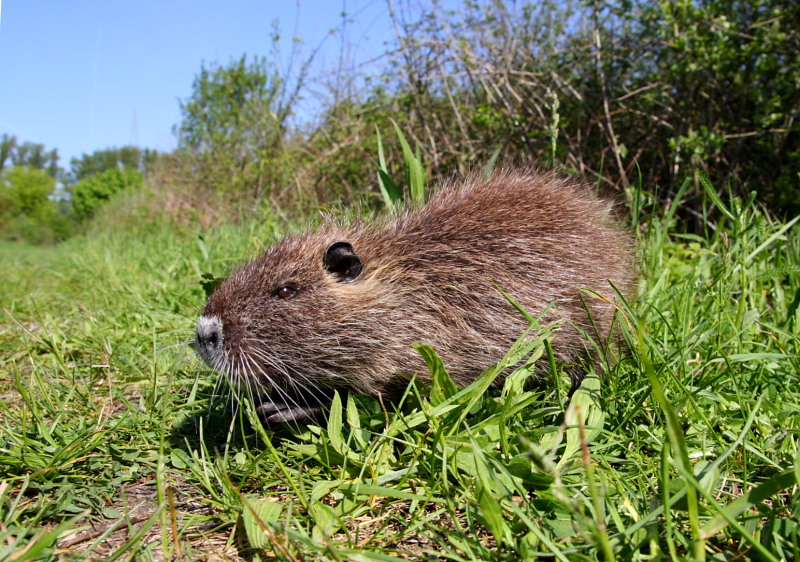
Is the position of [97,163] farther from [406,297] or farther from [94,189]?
[406,297]

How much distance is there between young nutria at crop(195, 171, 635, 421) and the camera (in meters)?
2.24

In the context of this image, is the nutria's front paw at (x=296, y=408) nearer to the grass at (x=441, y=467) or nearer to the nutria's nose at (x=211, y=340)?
the grass at (x=441, y=467)

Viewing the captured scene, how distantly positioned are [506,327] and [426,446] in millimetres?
735

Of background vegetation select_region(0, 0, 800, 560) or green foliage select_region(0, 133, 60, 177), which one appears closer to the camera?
background vegetation select_region(0, 0, 800, 560)

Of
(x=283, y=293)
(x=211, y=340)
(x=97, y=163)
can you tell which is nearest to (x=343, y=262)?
(x=283, y=293)

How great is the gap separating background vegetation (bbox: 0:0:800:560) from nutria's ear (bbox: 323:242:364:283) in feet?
1.87

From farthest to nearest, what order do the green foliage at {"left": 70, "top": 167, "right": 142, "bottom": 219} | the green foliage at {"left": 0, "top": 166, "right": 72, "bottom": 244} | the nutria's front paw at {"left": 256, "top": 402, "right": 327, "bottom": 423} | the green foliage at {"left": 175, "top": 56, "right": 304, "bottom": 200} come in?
1. the green foliage at {"left": 70, "top": 167, "right": 142, "bottom": 219}
2. the green foliage at {"left": 0, "top": 166, "right": 72, "bottom": 244}
3. the green foliage at {"left": 175, "top": 56, "right": 304, "bottom": 200}
4. the nutria's front paw at {"left": 256, "top": 402, "right": 327, "bottom": 423}

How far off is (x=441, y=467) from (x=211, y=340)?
1.09 metres

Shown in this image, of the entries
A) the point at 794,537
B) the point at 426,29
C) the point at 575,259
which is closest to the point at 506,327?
the point at 575,259

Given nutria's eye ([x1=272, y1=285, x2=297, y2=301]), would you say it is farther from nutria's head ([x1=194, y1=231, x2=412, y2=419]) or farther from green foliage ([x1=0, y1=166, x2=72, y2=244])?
green foliage ([x1=0, y1=166, x2=72, y2=244])

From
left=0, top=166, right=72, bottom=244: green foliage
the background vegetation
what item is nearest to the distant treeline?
the background vegetation

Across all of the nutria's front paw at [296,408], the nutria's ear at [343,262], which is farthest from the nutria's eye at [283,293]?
the nutria's front paw at [296,408]

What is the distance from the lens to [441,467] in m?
1.76

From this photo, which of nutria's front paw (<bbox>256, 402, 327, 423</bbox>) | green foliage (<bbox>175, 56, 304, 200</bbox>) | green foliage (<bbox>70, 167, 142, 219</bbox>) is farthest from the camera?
green foliage (<bbox>70, 167, 142, 219</bbox>)
